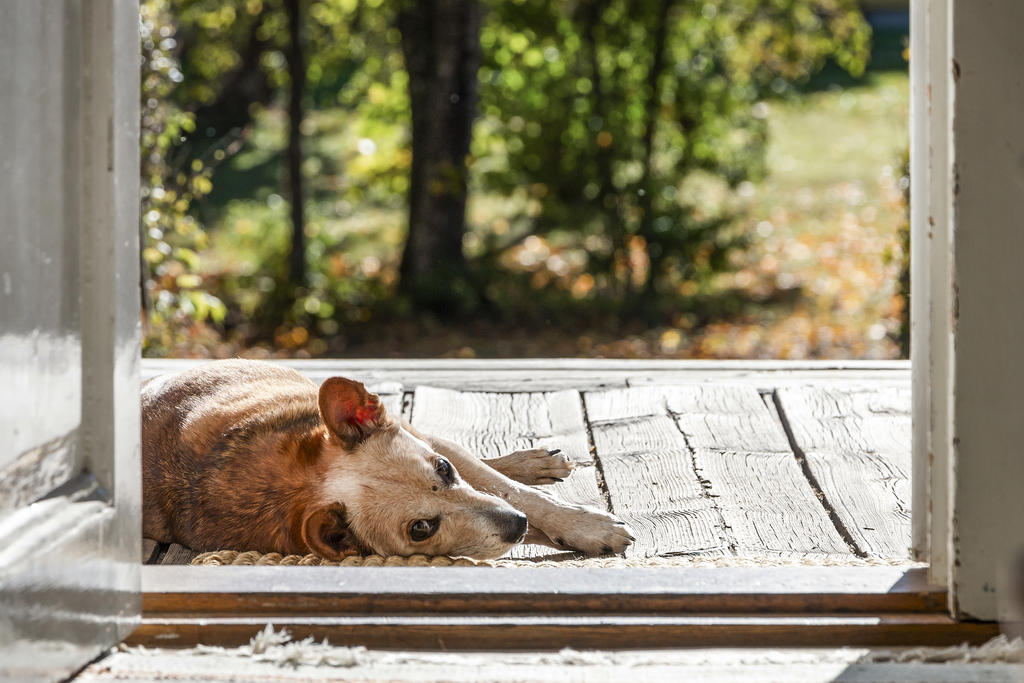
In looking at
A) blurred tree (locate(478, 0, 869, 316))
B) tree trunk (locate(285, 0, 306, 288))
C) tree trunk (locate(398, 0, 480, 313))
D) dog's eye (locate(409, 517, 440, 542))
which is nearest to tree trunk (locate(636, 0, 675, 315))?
blurred tree (locate(478, 0, 869, 316))

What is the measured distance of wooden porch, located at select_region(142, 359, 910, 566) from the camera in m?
3.44

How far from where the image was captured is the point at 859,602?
2637 mm

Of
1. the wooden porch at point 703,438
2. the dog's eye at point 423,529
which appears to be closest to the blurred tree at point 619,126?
the wooden porch at point 703,438

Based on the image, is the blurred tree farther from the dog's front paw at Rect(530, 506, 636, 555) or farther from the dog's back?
the dog's front paw at Rect(530, 506, 636, 555)

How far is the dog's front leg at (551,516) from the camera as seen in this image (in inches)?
133

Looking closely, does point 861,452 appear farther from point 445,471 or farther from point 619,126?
point 619,126

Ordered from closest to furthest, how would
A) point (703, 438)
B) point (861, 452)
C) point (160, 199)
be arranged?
point (861, 452)
point (703, 438)
point (160, 199)

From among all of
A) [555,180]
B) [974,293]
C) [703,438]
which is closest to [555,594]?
[974,293]

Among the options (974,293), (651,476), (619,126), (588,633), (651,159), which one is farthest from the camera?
(651,159)

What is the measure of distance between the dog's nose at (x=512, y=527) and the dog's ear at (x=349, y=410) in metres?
0.44

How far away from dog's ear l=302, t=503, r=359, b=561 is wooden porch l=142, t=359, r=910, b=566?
0.44 m

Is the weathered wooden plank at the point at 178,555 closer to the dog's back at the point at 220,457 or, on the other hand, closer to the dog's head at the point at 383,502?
the dog's back at the point at 220,457

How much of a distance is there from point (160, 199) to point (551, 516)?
162 inches

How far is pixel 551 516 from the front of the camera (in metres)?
3.50
